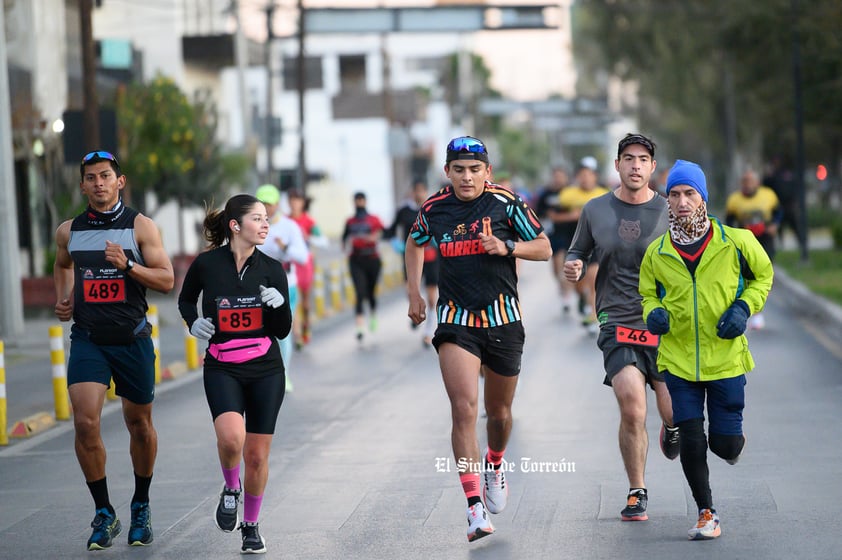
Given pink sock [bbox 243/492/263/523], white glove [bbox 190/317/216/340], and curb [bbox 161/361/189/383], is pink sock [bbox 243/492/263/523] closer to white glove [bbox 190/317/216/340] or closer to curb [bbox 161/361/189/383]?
white glove [bbox 190/317/216/340]

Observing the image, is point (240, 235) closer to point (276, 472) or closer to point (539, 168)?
point (276, 472)

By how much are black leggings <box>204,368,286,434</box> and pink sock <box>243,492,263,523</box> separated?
0.34 meters

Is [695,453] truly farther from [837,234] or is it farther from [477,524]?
[837,234]

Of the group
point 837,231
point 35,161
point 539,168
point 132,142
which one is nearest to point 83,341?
point 35,161

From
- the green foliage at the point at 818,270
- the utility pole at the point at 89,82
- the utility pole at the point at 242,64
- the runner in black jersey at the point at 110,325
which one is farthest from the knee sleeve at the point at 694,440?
the utility pole at the point at 242,64

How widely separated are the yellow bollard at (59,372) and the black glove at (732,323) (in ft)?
24.8

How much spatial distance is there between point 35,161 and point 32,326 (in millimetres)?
5417

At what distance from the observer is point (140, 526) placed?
8.26 metres

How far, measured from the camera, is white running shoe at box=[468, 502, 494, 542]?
25.8 feet

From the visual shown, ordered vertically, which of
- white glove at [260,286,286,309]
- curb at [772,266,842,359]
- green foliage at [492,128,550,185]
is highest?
white glove at [260,286,286,309]

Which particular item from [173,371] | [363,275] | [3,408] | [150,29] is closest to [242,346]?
[3,408]

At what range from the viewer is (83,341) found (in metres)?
8.17

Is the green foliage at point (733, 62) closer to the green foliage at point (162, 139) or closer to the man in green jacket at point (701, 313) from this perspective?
the green foliage at point (162, 139)

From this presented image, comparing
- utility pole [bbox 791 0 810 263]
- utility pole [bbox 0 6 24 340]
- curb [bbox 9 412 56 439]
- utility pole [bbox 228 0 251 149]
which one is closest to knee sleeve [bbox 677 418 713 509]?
curb [bbox 9 412 56 439]
